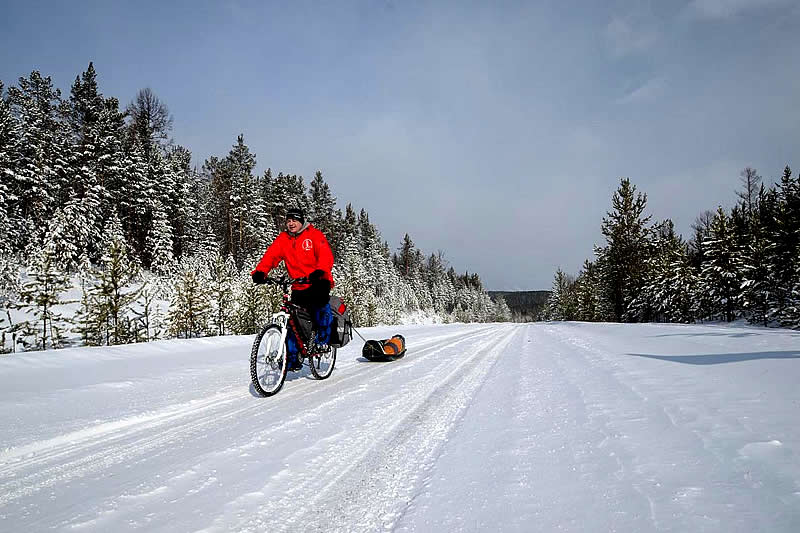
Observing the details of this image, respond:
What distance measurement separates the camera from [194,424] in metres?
3.20

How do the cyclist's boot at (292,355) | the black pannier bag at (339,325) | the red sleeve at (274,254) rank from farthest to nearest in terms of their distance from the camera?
the black pannier bag at (339,325) → the red sleeve at (274,254) → the cyclist's boot at (292,355)

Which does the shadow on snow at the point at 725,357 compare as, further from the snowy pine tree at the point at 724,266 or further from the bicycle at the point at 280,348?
the snowy pine tree at the point at 724,266

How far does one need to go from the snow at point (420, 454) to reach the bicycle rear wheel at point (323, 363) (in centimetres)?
67

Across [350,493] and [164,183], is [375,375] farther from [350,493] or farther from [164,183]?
[164,183]

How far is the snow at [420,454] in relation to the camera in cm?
166

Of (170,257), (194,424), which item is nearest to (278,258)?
(194,424)

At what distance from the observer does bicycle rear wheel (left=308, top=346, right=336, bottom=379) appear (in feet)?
17.2

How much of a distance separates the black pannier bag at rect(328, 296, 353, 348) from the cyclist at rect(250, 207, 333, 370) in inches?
5.1

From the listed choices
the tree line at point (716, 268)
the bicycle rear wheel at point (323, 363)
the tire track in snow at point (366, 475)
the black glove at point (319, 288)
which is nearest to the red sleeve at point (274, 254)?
the black glove at point (319, 288)

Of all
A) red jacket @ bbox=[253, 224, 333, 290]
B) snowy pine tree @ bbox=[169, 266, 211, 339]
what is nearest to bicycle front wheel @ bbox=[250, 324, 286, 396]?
red jacket @ bbox=[253, 224, 333, 290]

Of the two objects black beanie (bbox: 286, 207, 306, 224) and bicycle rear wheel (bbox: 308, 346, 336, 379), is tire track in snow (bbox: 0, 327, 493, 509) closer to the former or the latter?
bicycle rear wheel (bbox: 308, 346, 336, 379)

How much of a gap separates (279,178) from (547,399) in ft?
169

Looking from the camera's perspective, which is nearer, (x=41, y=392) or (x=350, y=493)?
(x=350, y=493)

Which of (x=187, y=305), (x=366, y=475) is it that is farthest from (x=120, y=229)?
(x=366, y=475)
